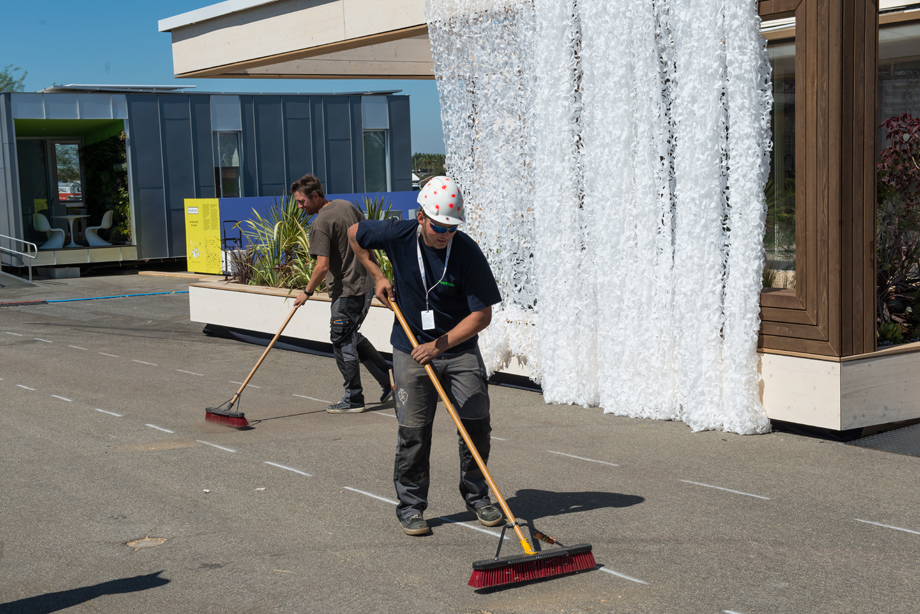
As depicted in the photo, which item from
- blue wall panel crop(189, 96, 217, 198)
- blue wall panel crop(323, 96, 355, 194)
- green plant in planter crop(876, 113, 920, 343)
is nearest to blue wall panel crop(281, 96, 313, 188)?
blue wall panel crop(323, 96, 355, 194)

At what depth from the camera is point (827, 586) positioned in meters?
4.34

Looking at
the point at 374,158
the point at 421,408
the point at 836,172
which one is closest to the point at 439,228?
the point at 421,408

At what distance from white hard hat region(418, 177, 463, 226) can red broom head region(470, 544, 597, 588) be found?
1.70 metres

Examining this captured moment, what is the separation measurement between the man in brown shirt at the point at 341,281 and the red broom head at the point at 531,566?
14.0ft

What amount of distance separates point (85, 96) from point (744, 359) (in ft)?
78.1

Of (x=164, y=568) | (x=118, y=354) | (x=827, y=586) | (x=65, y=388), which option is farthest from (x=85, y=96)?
(x=827, y=586)

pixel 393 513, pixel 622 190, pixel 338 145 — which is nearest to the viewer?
pixel 393 513

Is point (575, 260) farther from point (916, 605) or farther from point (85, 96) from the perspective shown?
point (85, 96)

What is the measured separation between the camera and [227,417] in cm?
788

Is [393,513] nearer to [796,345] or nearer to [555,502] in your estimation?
[555,502]

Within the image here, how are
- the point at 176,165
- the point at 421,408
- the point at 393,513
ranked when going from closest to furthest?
the point at 421,408 < the point at 393,513 < the point at 176,165

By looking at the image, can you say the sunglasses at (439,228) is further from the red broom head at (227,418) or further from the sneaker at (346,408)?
the sneaker at (346,408)

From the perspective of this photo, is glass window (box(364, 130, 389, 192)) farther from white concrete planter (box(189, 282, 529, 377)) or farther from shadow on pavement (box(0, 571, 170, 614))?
shadow on pavement (box(0, 571, 170, 614))

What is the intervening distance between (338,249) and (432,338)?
3.55 metres
